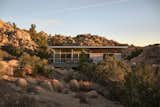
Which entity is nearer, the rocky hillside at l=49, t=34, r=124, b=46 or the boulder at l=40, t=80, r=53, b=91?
the boulder at l=40, t=80, r=53, b=91

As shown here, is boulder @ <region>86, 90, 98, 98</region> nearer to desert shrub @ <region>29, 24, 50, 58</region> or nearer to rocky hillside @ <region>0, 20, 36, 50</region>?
desert shrub @ <region>29, 24, 50, 58</region>

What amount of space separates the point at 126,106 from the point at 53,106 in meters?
3.82

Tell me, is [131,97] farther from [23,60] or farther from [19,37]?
[19,37]

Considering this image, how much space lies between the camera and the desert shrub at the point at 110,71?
2810cm

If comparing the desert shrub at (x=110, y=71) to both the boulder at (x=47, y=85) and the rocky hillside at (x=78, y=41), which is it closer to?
the boulder at (x=47, y=85)

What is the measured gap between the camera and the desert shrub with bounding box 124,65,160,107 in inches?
658

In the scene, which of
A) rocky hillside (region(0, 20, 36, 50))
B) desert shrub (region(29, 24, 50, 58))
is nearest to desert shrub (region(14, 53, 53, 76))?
desert shrub (region(29, 24, 50, 58))

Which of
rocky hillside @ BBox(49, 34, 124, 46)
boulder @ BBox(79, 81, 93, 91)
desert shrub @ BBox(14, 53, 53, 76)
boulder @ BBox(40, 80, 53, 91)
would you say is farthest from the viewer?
rocky hillside @ BBox(49, 34, 124, 46)

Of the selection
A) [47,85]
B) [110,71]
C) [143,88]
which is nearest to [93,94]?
[47,85]

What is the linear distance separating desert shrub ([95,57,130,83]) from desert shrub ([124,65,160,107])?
825 cm

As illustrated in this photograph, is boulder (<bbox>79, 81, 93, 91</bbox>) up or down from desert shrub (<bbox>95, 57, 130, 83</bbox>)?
down

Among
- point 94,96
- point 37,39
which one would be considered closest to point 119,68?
point 94,96

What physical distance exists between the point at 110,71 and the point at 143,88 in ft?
38.3

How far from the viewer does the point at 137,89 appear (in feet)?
57.1
